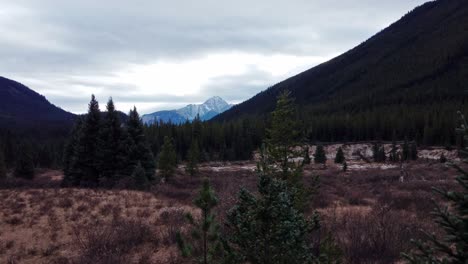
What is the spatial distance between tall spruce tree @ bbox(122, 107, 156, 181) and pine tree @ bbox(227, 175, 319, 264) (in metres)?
22.8

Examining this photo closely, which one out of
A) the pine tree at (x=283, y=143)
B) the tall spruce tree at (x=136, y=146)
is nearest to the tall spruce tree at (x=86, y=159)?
the tall spruce tree at (x=136, y=146)

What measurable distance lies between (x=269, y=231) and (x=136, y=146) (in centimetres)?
2336

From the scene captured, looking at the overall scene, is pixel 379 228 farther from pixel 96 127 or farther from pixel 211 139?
pixel 211 139

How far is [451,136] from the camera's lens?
70500mm

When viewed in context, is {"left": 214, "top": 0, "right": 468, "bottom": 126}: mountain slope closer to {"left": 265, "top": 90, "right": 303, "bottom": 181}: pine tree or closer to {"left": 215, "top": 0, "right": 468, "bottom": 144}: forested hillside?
{"left": 215, "top": 0, "right": 468, "bottom": 144}: forested hillside

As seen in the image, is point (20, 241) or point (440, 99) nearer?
point (20, 241)

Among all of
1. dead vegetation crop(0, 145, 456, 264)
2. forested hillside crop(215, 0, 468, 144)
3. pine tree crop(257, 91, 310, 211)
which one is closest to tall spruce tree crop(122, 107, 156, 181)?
dead vegetation crop(0, 145, 456, 264)

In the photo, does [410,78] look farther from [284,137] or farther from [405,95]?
[284,137]

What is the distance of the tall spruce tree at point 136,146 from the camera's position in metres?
26.5

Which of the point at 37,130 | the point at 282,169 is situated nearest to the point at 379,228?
the point at 282,169

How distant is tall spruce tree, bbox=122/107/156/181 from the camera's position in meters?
26.5

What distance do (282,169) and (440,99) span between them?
126807 millimetres

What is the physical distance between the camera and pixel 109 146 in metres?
25.9

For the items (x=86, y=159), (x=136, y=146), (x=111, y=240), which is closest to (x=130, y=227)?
(x=111, y=240)
